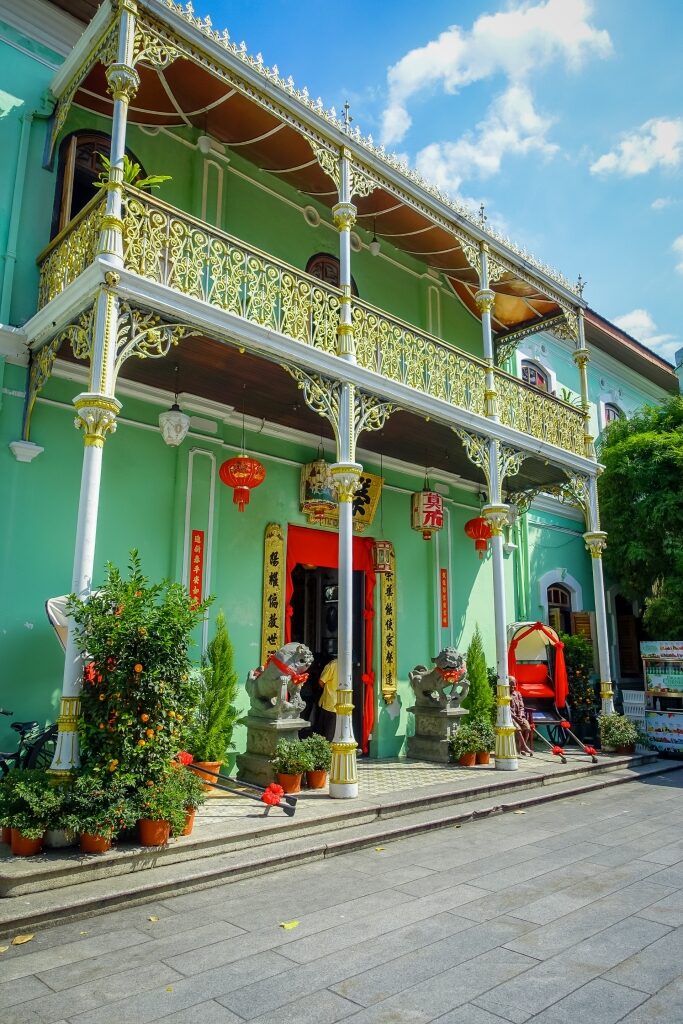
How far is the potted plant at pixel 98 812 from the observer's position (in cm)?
491

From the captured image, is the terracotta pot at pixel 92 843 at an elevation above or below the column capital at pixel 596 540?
below

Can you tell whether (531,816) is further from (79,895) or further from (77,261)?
(77,261)

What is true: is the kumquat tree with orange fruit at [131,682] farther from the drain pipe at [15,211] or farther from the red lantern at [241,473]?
the drain pipe at [15,211]

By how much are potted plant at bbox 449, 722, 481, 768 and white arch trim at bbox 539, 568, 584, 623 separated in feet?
17.3

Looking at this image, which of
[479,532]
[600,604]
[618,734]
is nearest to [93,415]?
[479,532]

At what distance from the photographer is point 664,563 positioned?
1389 centimetres

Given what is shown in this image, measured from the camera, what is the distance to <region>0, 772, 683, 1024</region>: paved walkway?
3.21m

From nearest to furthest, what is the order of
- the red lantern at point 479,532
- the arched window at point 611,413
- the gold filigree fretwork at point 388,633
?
the gold filigree fretwork at point 388,633, the red lantern at point 479,532, the arched window at point 611,413

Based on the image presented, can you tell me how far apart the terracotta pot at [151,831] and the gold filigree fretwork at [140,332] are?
367 centimetres

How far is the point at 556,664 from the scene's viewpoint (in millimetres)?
11484

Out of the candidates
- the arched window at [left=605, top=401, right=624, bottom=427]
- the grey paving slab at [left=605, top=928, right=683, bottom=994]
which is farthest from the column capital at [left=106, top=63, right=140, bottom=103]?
the arched window at [left=605, top=401, right=624, bottom=427]

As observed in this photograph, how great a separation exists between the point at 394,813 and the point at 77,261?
618 cm

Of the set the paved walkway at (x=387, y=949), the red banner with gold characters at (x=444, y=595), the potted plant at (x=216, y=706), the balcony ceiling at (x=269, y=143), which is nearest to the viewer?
the paved walkway at (x=387, y=949)

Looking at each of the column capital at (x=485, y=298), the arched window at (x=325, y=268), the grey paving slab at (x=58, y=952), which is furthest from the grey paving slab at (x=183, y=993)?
the arched window at (x=325, y=268)
